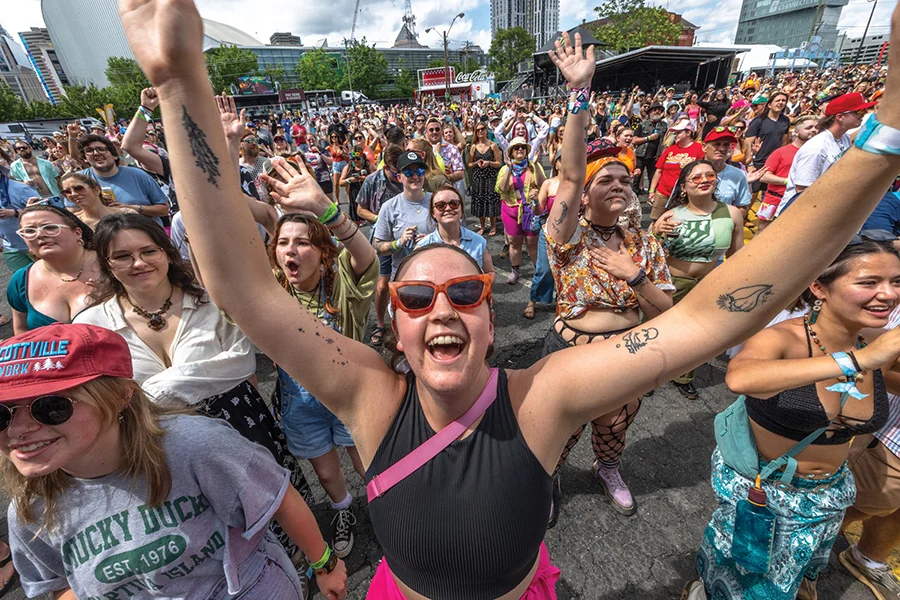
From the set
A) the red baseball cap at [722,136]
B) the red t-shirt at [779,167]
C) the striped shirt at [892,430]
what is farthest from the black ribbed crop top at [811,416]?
the red t-shirt at [779,167]

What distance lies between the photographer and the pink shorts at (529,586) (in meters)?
1.46

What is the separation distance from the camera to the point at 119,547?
1356 mm

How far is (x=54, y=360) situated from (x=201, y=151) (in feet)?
2.77

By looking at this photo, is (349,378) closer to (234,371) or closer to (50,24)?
(234,371)

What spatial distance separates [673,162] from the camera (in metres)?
6.13

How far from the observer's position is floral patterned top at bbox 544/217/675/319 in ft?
8.17

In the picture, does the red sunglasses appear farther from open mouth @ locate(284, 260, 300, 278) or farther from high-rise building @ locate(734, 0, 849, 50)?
high-rise building @ locate(734, 0, 849, 50)

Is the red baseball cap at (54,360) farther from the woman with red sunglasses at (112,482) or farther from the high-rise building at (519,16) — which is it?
the high-rise building at (519,16)

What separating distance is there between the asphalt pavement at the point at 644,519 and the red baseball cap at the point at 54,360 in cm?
203

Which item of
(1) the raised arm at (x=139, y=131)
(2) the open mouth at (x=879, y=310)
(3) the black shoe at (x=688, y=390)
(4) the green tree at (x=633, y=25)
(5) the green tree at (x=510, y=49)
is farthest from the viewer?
(5) the green tree at (x=510, y=49)

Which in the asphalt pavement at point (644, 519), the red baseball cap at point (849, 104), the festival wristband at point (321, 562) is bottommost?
the asphalt pavement at point (644, 519)

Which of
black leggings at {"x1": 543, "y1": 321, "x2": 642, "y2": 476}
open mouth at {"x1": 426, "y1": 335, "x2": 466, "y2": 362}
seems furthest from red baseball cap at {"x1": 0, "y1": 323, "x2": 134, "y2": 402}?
black leggings at {"x1": 543, "y1": 321, "x2": 642, "y2": 476}

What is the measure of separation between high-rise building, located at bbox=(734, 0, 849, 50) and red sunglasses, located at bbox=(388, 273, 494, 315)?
134 metres

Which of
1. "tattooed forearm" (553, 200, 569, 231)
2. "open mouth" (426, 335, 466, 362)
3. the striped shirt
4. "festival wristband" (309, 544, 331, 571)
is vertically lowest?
"festival wristband" (309, 544, 331, 571)
